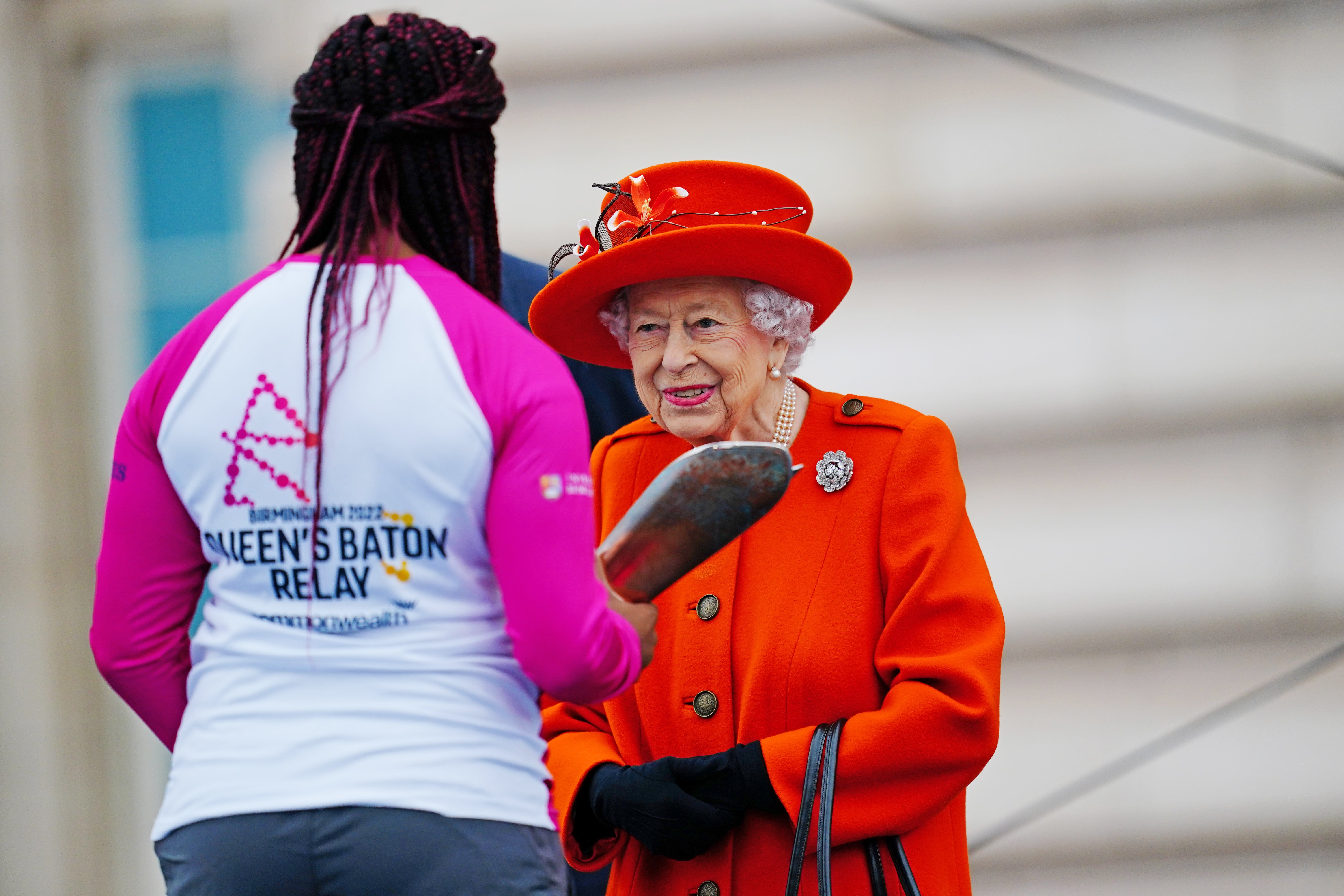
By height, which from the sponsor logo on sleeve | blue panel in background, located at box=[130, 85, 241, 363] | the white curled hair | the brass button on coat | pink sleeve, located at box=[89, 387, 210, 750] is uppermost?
blue panel in background, located at box=[130, 85, 241, 363]

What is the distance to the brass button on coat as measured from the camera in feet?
6.68

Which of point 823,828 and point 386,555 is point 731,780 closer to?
point 823,828

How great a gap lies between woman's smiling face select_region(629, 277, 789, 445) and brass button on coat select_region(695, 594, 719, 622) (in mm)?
257

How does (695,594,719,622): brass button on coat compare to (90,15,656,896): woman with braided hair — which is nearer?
(90,15,656,896): woman with braided hair

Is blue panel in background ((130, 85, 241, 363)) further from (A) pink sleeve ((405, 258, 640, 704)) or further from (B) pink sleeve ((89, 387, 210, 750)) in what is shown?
(A) pink sleeve ((405, 258, 640, 704))

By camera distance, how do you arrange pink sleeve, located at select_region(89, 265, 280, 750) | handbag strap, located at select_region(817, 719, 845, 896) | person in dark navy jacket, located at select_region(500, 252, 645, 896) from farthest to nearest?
person in dark navy jacket, located at select_region(500, 252, 645, 896) → handbag strap, located at select_region(817, 719, 845, 896) → pink sleeve, located at select_region(89, 265, 280, 750)

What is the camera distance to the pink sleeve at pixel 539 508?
1257 mm

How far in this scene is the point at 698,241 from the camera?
77.9 inches

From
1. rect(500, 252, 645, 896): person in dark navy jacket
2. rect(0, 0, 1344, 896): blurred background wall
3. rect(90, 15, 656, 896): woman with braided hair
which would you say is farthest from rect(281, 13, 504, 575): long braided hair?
rect(0, 0, 1344, 896): blurred background wall

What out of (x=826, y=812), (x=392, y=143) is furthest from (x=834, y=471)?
(x=392, y=143)

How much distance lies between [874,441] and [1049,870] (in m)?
1.69

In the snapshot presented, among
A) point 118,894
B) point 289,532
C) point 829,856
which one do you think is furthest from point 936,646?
point 118,894

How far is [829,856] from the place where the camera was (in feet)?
6.07

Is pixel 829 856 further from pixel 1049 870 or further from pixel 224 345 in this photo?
pixel 1049 870
